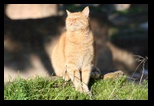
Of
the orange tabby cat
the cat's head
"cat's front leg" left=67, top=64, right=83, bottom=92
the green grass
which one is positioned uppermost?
the cat's head

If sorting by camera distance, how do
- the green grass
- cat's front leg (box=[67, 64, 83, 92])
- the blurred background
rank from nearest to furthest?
1. the green grass
2. cat's front leg (box=[67, 64, 83, 92])
3. the blurred background

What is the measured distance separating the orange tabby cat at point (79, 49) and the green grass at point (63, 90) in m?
0.13

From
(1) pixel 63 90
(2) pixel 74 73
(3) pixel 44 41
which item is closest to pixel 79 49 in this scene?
(2) pixel 74 73

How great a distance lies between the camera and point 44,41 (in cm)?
970

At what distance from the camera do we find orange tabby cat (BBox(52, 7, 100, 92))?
14.2 feet

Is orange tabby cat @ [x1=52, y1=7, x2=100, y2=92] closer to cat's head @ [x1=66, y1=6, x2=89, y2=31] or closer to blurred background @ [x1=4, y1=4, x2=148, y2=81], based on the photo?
cat's head @ [x1=66, y1=6, x2=89, y2=31]

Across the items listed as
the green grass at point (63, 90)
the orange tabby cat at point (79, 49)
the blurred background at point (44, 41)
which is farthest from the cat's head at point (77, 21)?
the blurred background at point (44, 41)

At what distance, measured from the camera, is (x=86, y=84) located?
175 inches

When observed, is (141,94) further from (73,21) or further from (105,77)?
(73,21)

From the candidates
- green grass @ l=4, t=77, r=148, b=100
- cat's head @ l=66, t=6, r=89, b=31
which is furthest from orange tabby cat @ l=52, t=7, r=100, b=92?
green grass @ l=4, t=77, r=148, b=100

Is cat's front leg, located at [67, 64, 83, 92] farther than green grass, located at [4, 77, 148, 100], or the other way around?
cat's front leg, located at [67, 64, 83, 92]

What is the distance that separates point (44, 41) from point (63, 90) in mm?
5622

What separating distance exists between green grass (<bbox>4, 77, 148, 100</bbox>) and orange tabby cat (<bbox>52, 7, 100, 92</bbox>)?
13 cm

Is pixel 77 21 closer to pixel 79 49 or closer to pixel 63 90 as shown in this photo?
pixel 79 49
